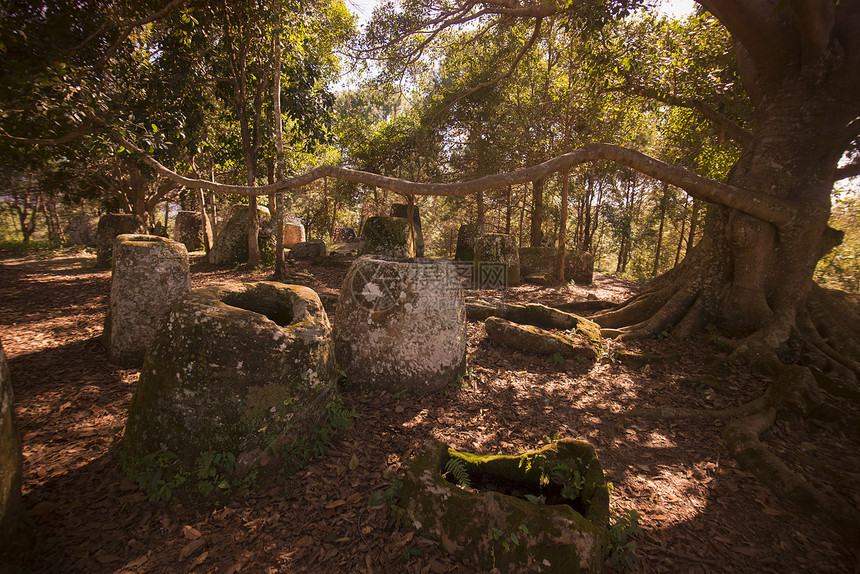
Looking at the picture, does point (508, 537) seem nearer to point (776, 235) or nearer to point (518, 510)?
point (518, 510)

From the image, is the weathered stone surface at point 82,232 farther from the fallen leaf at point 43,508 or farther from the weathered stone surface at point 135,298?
the fallen leaf at point 43,508

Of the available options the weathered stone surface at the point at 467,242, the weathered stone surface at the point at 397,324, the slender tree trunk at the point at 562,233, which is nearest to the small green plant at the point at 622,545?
the weathered stone surface at the point at 397,324

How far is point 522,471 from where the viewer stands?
8.82ft

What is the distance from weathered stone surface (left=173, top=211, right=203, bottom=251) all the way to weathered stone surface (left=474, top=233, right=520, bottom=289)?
512 inches

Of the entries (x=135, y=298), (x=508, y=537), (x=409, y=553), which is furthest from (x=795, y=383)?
(x=135, y=298)

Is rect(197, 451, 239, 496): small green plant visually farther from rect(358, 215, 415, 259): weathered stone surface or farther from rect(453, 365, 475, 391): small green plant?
rect(358, 215, 415, 259): weathered stone surface

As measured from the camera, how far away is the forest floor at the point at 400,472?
2.24 meters

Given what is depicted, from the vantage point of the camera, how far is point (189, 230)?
15727 mm

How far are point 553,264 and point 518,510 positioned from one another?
1279cm

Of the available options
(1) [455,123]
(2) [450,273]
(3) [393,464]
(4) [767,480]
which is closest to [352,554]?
(3) [393,464]

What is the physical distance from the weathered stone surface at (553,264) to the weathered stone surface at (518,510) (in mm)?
10021

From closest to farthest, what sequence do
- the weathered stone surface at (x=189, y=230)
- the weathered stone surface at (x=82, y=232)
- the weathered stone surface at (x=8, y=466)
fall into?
the weathered stone surface at (x=8, y=466) → the weathered stone surface at (x=189, y=230) → the weathered stone surface at (x=82, y=232)

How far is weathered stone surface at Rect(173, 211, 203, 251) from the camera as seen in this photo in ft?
51.2

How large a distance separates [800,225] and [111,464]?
8713 millimetres
